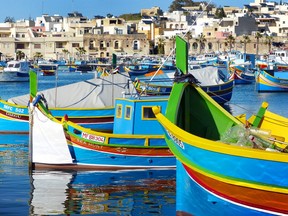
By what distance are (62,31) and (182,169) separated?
404 ft

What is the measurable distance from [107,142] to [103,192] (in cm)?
199

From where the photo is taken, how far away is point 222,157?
13.7 m

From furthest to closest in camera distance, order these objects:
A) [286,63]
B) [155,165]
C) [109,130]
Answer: [286,63]
[109,130]
[155,165]

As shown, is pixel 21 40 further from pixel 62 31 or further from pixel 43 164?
pixel 43 164

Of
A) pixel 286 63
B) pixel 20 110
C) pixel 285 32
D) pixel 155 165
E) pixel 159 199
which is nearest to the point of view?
pixel 159 199

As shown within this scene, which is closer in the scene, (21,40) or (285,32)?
(21,40)

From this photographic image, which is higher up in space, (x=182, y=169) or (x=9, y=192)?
(x=182, y=169)

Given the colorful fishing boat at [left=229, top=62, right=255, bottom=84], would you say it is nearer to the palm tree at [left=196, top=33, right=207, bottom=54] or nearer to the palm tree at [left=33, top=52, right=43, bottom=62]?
the palm tree at [left=196, top=33, right=207, bottom=54]

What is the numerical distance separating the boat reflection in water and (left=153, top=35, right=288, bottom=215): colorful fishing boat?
6.59 feet

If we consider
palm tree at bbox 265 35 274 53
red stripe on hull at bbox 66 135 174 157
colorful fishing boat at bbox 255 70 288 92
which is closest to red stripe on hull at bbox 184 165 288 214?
red stripe on hull at bbox 66 135 174 157

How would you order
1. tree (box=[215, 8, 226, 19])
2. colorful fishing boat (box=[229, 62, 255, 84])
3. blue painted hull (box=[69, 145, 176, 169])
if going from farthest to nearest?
tree (box=[215, 8, 226, 19]) < colorful fishing boat (box=[229, 62, 255, 84]) < blue painted hull (box=[69, 145, 176, 169])

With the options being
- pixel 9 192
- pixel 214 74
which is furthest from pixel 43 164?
pixel 214 74

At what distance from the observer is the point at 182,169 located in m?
15.6

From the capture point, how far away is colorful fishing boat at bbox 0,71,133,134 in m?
28.8
